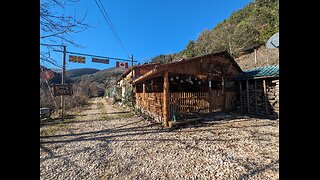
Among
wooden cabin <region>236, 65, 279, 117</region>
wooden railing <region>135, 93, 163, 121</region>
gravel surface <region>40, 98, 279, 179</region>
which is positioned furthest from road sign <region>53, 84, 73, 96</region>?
wooden cabin <region>236, 65, 279, 117</region>

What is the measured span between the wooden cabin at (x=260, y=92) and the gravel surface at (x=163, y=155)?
11.1 feet

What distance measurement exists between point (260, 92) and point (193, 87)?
401cm

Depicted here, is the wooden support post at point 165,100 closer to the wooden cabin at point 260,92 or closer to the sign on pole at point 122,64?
the wooden cabin at point 260,92

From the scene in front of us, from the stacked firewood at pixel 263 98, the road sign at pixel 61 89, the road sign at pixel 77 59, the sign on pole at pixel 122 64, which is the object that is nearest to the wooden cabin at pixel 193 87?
the stacked firewood at pixel 263 98

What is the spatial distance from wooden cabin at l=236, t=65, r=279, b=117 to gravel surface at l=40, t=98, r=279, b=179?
3378mm

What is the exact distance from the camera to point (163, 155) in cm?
383

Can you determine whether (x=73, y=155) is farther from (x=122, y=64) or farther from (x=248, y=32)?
(x=248, y=32)

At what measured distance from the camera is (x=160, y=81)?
11.3 metres

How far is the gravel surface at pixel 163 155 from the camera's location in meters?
3.03
